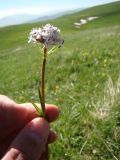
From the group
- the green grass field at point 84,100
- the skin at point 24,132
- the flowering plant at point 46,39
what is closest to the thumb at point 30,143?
the skin at point 24,132

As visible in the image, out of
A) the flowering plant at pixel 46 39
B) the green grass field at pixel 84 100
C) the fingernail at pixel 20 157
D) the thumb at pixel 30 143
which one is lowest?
the green grass field at pixel 84 100

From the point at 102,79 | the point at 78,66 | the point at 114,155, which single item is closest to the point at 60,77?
the point at 78,66

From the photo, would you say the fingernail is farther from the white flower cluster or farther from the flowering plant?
the white flower cluster

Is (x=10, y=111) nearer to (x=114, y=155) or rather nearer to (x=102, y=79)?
(x=114, y=155)

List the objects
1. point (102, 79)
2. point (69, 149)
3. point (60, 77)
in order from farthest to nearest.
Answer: point (60, 77), point (102, 79), point (69, 149)

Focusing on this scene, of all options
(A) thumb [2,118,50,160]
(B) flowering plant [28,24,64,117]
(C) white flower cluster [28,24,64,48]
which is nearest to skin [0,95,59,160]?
(A) thumb [2,118,50,160]

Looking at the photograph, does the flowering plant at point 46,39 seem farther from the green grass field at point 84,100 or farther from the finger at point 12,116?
the green grass field at point 84,100
